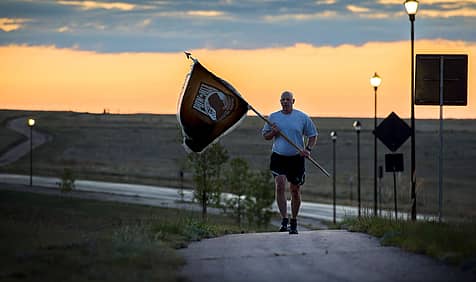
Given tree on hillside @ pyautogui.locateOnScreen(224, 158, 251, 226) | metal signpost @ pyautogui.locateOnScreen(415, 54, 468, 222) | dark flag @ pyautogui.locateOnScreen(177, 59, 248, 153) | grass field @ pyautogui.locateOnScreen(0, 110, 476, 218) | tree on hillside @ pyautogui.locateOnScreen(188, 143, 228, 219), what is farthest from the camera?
grass field @ pyautogui.locateOnScreen(0, 110, 476, 218)

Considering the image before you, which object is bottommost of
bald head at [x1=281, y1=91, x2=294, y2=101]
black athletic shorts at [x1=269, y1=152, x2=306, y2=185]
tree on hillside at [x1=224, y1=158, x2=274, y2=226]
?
tree on hillside at [x1=224, y1=158, x2=274, y2=226]

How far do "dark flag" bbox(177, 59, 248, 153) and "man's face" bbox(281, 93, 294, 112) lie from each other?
3.22ft

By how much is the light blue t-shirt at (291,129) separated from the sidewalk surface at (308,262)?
5.41 ft

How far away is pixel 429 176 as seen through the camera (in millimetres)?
102375

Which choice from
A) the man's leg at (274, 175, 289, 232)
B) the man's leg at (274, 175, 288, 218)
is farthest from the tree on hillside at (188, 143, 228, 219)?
the man's leg at (274, 175, 288, 218)

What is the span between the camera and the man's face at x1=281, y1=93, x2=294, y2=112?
658 inches

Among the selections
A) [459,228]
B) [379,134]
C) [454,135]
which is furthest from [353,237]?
[454,135]

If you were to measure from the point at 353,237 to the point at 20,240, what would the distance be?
194 inches

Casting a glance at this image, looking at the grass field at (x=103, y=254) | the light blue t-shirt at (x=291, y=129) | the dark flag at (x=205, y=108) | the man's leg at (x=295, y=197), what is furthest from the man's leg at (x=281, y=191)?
the dark flag at (x=205, y=108)

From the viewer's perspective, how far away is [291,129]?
1670 centimetres

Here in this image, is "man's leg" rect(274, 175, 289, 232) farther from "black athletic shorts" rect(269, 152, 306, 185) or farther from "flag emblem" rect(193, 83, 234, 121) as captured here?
"flag emblem" rect(193, 83, 234, 121)

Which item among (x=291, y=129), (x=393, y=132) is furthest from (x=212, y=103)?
(x=393, y=132)

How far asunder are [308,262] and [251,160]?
117264 mm

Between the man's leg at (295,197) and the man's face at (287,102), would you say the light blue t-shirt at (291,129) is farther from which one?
the man's leg at (295,197)
